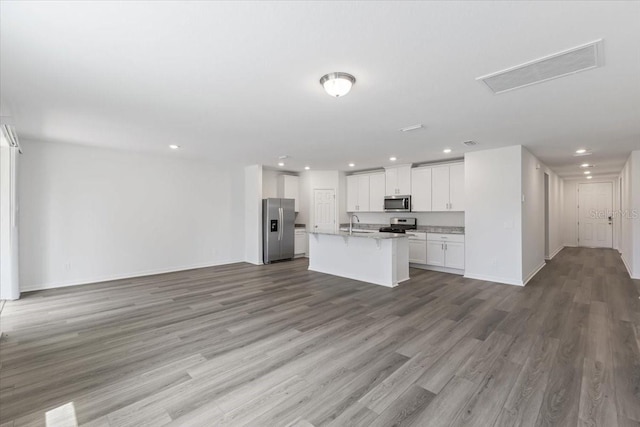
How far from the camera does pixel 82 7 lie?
1.66m

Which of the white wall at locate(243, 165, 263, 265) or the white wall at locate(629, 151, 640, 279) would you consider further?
the white wall at locate(243, 165, 263, 265)

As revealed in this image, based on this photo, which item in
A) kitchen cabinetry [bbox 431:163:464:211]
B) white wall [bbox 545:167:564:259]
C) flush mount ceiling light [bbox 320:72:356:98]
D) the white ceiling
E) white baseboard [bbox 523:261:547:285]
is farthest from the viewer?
white wall [bbox 545:167:564:259]

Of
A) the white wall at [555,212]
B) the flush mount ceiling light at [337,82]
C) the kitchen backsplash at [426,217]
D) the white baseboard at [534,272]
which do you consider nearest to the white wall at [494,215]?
the white baseboard at [534,272]

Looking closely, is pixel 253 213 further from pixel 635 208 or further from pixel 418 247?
pixel 635 208

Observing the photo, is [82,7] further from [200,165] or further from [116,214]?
[200,165]

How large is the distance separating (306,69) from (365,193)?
5937 mm

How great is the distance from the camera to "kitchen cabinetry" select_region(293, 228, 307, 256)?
27.4 ft

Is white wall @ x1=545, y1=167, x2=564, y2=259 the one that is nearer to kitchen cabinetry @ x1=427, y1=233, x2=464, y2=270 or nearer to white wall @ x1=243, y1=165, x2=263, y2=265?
kitchen cabinetry @ x1=427, y1=233, x2=464, y2=270

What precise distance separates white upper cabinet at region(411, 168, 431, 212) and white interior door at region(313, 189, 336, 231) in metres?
2.33

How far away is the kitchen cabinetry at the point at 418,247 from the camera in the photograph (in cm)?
667

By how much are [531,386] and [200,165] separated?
23.2 feet

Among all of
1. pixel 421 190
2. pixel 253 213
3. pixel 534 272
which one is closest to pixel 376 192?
pixel 421 190

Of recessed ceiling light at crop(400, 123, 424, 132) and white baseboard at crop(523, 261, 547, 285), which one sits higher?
recessed ceiling light at crop(400, 123, 424, 132)

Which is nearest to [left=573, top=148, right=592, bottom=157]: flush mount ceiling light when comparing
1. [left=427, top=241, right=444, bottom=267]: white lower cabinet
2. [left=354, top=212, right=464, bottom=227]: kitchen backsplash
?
[left=354, top=212, right=464, bottom=227]: kitchen backsplash
